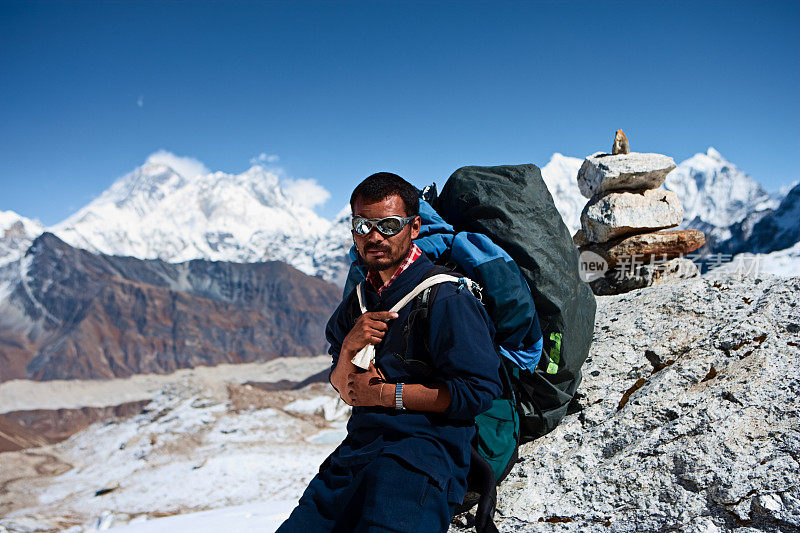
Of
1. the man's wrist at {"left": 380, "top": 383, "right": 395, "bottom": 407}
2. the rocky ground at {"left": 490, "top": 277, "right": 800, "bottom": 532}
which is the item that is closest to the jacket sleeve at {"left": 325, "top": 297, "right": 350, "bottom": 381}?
the man's wrist at {"left": 380, "top": 383, "right": 395, "bottom": 407}

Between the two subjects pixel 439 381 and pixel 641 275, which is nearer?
pixel 439 381

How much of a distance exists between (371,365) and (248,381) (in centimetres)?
13701

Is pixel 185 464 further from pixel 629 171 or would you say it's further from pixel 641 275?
pixel 629 171

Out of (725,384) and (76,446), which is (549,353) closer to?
(725,384)

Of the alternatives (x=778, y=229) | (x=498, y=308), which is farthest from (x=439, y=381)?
(x=778, y=229)

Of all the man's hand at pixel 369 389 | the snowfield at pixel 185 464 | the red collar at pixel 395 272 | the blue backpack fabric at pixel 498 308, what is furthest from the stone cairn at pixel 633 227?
the snowfield at pixel 185 464

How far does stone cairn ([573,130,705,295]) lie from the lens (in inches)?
336

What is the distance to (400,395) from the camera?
2.77 meters

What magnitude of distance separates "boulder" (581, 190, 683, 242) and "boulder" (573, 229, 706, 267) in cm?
17

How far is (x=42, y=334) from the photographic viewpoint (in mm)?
148125

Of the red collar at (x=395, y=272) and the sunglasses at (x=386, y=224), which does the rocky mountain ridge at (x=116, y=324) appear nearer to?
the red collar at (x=395, y=272)

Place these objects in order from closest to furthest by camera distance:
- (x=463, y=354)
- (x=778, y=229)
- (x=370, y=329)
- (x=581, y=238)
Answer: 1. (x=463, y=354)
2. (x=370, y=329)
3. (x=581, y=238)
4. (x=778, y=229)

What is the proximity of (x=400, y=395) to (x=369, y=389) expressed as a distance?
19 centimetres

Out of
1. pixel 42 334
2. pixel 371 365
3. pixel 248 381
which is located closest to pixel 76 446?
pixel 371 365
